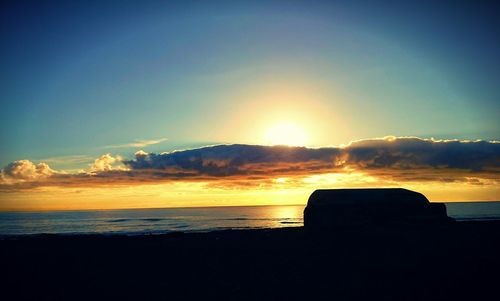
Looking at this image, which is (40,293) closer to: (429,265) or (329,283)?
(329,283)

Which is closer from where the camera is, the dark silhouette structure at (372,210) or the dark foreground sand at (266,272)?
the dark foreground sand at (266,272)

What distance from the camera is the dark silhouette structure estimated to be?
5400 cm

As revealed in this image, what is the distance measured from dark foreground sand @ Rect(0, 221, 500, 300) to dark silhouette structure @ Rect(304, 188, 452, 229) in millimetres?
19834

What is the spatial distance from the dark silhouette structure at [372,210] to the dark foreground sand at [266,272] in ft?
65.1

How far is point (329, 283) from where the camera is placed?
18.4m

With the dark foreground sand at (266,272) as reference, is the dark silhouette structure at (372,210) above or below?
below

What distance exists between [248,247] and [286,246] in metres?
3.40

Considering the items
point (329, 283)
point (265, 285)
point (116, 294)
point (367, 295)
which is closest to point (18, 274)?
point (116, 294)

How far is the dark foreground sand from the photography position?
1688 cm

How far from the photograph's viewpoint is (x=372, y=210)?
54.5 meters

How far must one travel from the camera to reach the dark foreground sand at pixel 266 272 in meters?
16.9

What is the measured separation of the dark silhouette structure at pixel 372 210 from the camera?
177ft

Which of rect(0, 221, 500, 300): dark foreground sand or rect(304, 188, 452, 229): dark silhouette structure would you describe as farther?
rect(304, 188, 452, 229): dark silhouette structure

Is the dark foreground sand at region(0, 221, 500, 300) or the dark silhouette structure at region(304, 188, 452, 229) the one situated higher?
the dark foreground sand at region(0, 221, 500, 300)
